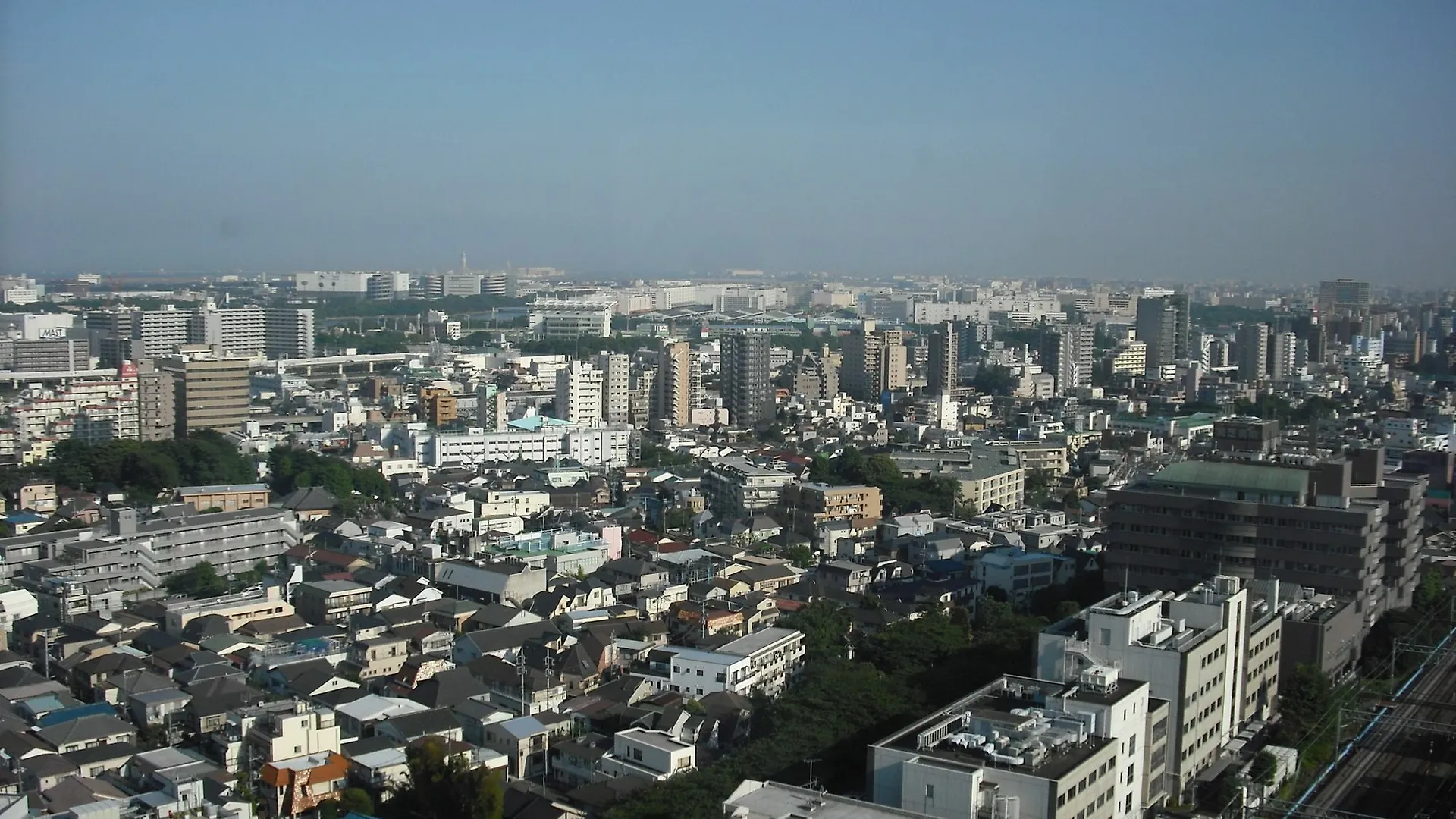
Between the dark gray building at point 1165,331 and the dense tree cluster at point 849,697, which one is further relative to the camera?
the dark gray building at point 1165,331

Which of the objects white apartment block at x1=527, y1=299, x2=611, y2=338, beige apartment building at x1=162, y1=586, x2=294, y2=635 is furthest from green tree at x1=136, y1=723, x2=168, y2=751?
white apartment block at x1=527, y1=299, x2=611, y2=338

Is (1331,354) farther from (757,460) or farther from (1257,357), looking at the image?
(757,460)

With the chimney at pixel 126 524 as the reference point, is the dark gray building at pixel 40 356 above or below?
above

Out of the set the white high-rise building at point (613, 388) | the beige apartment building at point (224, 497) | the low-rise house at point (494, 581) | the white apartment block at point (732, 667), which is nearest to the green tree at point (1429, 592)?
the white apartment block at point (732, 667)

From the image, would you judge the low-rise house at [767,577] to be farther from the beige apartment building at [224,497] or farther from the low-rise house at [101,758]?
the beige apartment building at [224,497]

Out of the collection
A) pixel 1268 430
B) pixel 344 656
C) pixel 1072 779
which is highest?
pixel 1268 430

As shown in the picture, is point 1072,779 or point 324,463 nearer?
point 1072,779

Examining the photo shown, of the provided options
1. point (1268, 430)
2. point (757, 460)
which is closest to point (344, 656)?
point (1268, 430)

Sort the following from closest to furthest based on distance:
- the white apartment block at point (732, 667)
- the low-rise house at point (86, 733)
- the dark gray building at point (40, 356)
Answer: the low-rise house at point (86, 733)
the white apartment block at point (732, 667)
the dark gray building at point (40, 356)
